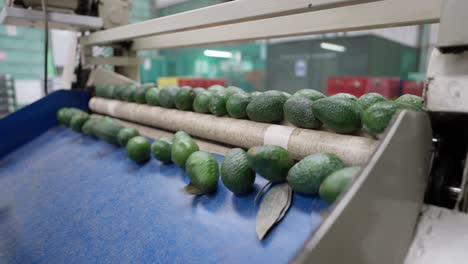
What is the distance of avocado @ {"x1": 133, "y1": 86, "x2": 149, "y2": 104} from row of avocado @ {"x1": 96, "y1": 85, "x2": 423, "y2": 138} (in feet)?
0.18

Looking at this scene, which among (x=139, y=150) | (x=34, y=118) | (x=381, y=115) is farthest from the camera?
(x=34, y=118)

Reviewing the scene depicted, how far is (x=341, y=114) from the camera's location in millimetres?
984

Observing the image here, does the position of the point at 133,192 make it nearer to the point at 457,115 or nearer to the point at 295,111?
the point at 295,111

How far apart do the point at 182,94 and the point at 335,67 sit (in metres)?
7.97

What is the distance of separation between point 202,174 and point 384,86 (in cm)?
568

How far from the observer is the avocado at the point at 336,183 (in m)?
0.74

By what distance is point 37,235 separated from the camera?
46.8 inches

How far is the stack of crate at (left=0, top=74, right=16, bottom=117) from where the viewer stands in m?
6.75

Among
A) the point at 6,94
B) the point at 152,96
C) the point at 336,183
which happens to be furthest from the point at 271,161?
the point at 6,94

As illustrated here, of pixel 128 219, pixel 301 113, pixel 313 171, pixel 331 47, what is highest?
pixel 331 47

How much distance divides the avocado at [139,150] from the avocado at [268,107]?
1.96ft

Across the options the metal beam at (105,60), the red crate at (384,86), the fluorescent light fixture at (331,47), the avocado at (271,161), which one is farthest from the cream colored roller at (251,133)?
the fluorescent light fixture at (331,47)

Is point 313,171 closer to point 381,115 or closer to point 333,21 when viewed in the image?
point 381,115

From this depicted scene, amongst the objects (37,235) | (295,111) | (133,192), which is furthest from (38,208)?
(295,111)
